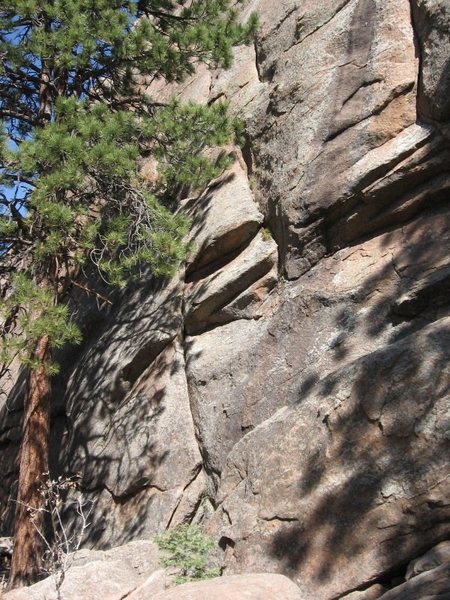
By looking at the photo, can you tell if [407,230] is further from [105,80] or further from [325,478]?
[105,80]

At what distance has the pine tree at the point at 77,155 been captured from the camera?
22.0 feet

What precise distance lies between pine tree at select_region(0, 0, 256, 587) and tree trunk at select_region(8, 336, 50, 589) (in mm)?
12

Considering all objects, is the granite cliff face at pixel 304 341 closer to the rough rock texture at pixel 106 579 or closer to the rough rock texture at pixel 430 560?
the rough rock texture at pixel 430 560

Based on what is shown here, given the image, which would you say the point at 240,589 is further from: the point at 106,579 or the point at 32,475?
the point at 32,475

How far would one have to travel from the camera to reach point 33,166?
6742 mm

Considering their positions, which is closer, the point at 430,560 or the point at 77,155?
the point at 430,560

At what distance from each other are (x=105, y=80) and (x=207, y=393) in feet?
15.4

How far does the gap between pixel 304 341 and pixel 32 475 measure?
3.17m

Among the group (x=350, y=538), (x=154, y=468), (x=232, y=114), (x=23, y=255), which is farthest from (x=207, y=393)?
(x=232, y=114)

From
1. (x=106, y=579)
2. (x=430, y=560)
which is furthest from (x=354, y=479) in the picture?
(x=106, y=579)

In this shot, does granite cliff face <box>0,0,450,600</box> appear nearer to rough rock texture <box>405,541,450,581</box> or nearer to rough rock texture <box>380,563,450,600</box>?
rough rock texture <box>405,541,450,581</box>

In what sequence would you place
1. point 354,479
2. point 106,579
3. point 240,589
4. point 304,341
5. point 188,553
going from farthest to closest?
point 304,341, point 106,579, point 188,553, point 354,479, point 240,589

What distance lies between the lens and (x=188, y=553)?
472 cm

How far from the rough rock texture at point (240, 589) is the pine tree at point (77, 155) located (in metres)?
3.15
